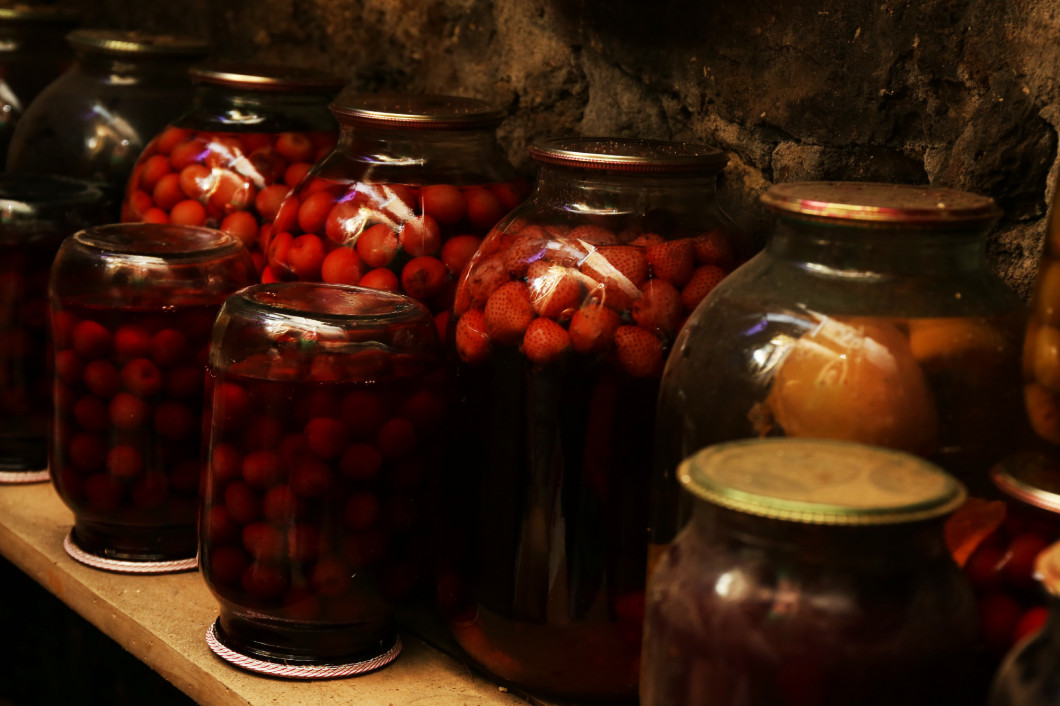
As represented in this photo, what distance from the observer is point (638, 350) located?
34.2 inches

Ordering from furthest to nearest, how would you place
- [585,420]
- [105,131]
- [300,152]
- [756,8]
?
1. [105,131]
2. [300,152]
3. [756,8]
4. [585,420]

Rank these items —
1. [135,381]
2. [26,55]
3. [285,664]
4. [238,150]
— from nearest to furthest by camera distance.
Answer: [285,664]
[135,381]
[238,150]
[26,55]

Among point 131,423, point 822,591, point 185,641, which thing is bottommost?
point 185,641

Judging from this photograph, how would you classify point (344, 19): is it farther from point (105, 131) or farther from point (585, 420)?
point (585, 420)

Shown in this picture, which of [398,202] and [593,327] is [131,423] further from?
[593,327]

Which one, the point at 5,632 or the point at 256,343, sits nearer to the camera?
the point at 256,343

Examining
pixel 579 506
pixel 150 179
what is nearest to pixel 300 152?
pixel 150 179

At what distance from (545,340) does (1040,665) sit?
43cm

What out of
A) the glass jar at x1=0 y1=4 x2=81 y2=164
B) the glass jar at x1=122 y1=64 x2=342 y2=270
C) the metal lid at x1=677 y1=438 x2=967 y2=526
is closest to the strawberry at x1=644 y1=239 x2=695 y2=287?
the metal lid at x1=677 y1=438 x2=967 y2=526

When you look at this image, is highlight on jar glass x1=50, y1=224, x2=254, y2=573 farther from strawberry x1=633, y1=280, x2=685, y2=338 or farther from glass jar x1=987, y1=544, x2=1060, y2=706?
glass jar x1=987, y1=544, x2=1060, y2=706

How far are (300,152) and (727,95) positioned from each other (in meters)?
0.44

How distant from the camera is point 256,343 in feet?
3.09

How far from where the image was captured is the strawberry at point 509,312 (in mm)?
884

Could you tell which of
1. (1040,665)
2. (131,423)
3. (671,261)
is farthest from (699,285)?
(131,423)
